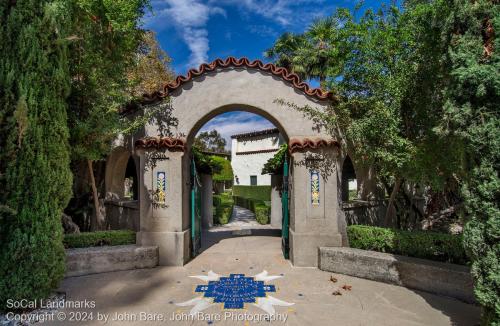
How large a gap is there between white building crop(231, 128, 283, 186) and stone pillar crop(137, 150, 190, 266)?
21.6m

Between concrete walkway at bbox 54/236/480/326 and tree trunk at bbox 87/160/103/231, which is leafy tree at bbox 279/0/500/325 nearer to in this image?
concrete walkway at bbox 54/236/480/326

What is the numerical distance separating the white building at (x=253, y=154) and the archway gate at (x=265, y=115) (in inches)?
821

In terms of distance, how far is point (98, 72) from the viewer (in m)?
6.90

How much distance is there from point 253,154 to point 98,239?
973 inches

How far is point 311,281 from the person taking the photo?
5.70 meters

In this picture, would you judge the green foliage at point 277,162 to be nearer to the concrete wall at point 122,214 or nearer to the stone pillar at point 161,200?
the stone pillar at point 161,200

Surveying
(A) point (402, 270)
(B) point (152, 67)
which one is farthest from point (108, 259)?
(B) point (152, 67)

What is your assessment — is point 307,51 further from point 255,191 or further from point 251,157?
point 251,157

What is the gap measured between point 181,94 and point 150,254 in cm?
388

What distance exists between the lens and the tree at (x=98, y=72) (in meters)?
6.34

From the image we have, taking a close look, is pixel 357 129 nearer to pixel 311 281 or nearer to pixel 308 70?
pixel 311 281

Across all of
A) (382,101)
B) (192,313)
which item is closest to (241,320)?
(192,313)

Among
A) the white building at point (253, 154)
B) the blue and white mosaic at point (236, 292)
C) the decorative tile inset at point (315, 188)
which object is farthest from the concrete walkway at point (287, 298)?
the white building at point (253, 154)

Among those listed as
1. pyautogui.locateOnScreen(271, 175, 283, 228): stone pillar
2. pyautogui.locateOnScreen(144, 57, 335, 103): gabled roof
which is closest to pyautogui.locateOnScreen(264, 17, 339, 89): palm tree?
pyautogui.locateOnScreen(271, 175, 283, 228): stone pillar
